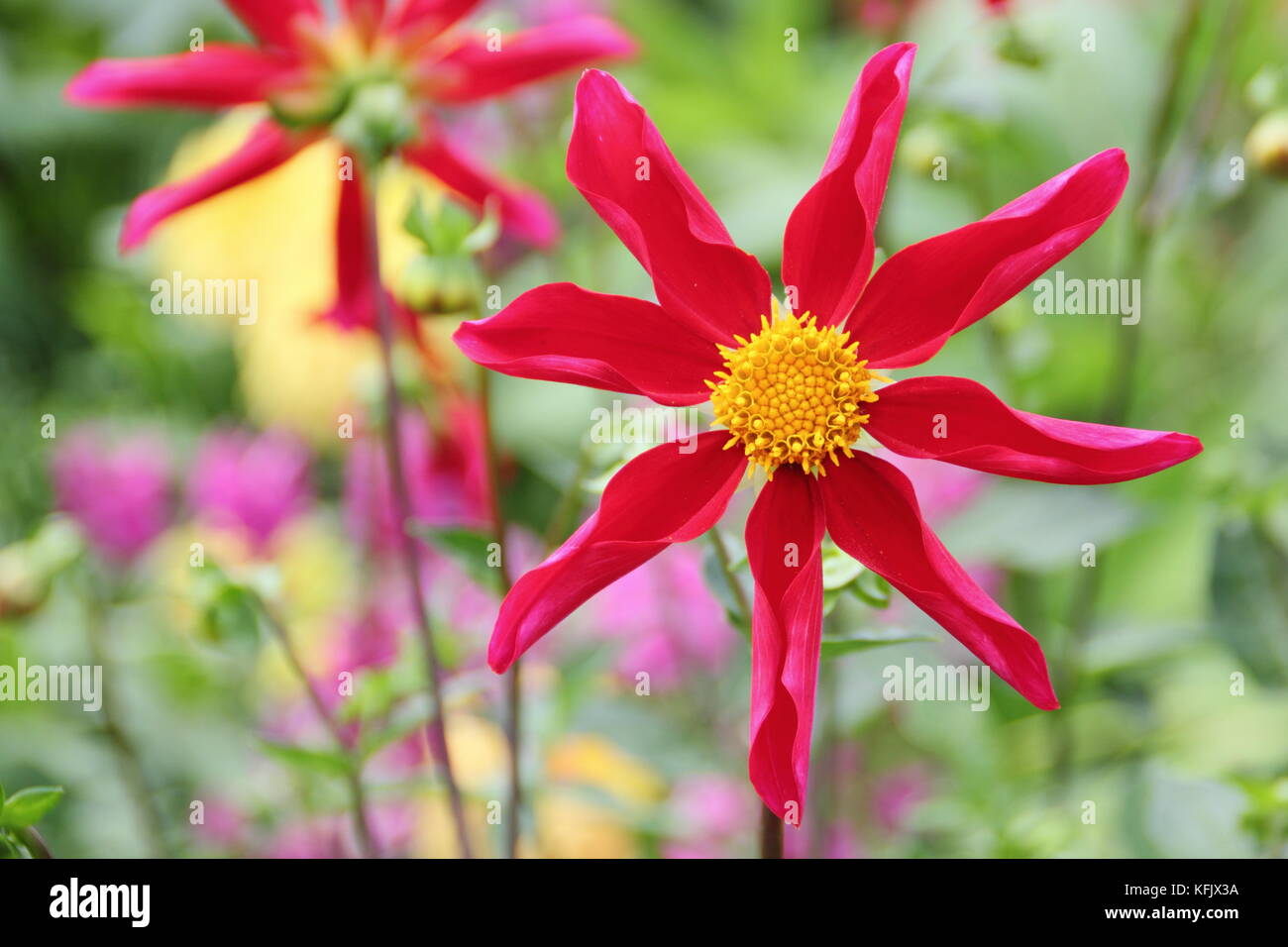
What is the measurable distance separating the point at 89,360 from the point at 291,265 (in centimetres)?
Result: 23

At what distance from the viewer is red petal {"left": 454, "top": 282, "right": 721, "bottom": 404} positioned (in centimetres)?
35

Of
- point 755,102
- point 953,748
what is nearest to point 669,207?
point 953,748

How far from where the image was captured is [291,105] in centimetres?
49

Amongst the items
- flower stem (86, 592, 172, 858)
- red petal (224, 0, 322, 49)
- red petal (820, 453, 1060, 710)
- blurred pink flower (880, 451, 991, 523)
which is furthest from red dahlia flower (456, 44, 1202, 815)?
blurred pink flower (880, 451, 991, 523)

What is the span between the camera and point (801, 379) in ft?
1.21

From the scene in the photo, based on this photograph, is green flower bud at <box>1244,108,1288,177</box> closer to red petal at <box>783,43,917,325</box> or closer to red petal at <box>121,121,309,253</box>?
red petal at <box>783,43,917,325</box>

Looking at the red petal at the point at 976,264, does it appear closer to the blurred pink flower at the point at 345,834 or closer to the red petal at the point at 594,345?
the red petal at the point at 594,345

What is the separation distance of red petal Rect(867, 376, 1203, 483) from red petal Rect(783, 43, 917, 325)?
0.12ft

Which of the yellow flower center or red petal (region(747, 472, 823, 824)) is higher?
the yellow flower center

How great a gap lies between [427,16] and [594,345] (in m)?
0.22

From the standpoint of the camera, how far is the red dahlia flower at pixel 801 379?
0.34 m

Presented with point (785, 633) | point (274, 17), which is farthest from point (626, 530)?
point (274, 17)

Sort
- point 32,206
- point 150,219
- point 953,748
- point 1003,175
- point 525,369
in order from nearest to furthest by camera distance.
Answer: point 525,369 < point 150,219 < point 953,748 < point 1003,175 < point 32,206
